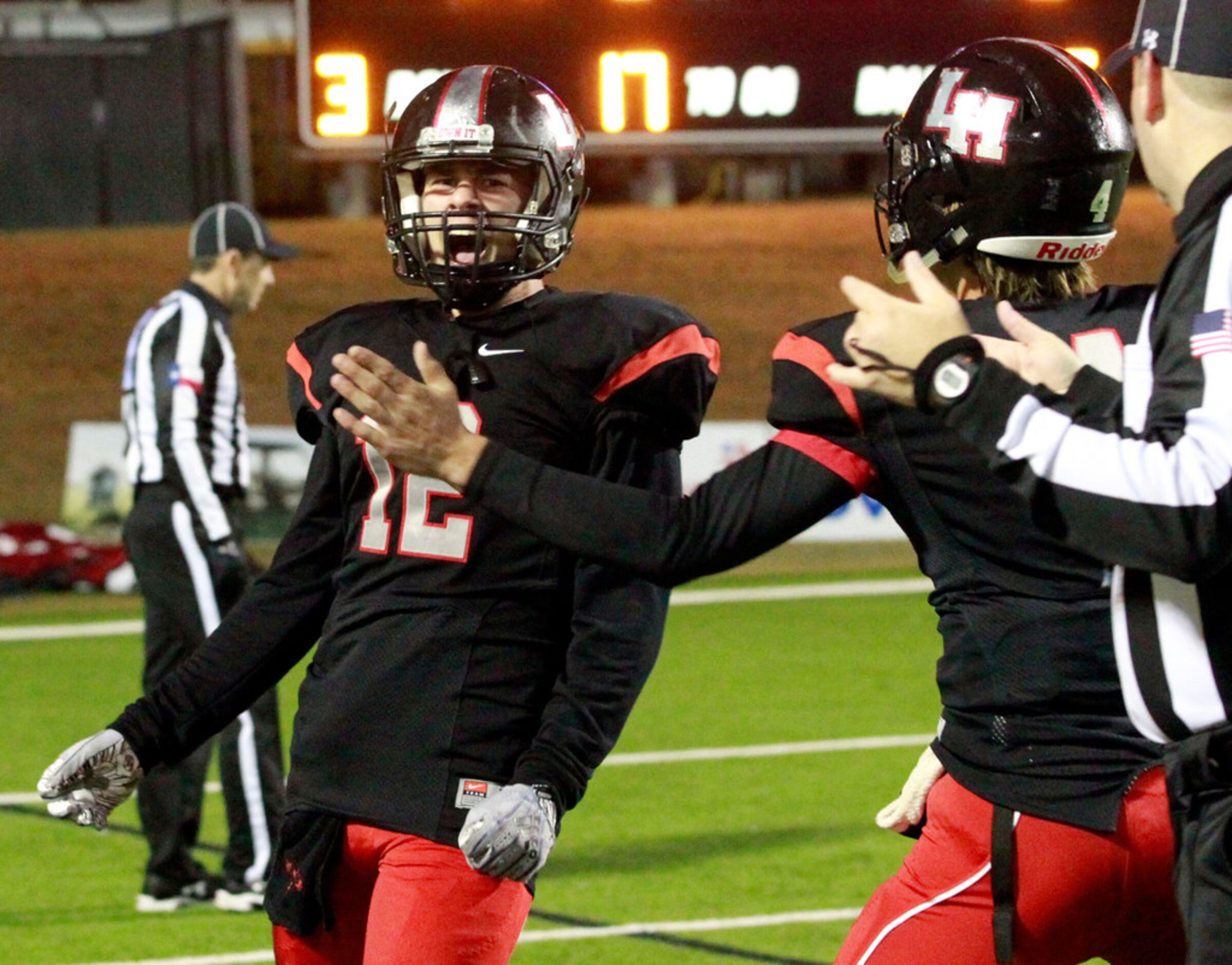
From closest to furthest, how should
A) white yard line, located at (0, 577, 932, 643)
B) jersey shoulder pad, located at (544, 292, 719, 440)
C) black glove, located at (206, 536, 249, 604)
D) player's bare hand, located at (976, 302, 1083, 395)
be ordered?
player's bare hand, located at (976, 302, 1083, 395) → jersey shoulder pad, located at (544, 292, 719, 440) → black glove, located at (206, 536, 249, 604) → white yard line, located at (0, 577, 932, 643)

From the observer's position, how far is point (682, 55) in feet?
24.4

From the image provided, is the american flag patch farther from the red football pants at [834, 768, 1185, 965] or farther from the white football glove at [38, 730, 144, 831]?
the white football glove at [38, 730, 144, 831]

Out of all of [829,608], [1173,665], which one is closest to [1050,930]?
[1173,665]

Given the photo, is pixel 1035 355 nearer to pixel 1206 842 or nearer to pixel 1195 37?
pixel 1195 37

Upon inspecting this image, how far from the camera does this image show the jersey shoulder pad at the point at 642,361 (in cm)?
253

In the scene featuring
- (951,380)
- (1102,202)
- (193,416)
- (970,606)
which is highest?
(1102,202)

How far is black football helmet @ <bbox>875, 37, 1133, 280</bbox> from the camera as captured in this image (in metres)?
2.24

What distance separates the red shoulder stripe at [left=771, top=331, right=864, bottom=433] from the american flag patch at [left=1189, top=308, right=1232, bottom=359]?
0.42 metres

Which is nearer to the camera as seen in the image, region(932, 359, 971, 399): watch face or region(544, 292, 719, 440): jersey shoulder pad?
region(932, 359, 971, 399): watch face

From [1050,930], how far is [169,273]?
15531mm

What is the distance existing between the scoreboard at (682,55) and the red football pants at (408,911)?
5117mm

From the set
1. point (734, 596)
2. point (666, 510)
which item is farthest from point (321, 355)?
point (734, 596)

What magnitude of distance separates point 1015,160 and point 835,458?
1.52ft

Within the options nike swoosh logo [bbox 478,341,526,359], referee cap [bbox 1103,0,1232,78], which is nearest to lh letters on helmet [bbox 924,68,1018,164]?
referee cap [bbox 1103,0,1232,78]
